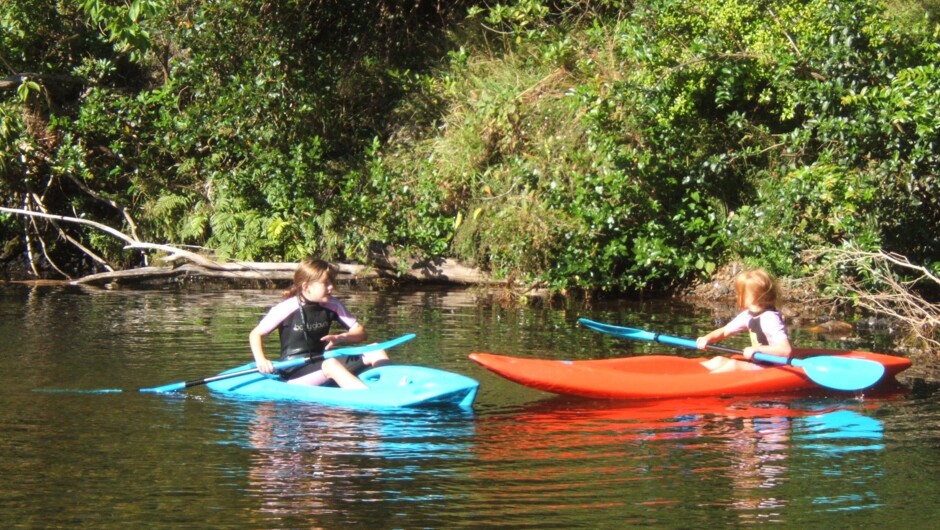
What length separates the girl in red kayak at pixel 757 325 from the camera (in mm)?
8047

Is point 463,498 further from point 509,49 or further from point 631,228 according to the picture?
point 509,49

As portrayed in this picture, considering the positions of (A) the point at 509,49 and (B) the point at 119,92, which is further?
(B) the point at 119,92

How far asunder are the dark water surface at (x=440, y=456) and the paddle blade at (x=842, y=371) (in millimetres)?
140

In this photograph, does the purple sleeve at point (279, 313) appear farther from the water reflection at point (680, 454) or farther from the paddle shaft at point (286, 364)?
the water reflection at point (680, 454)

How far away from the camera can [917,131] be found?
9.98m

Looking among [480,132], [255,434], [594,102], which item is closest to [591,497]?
[255,434]

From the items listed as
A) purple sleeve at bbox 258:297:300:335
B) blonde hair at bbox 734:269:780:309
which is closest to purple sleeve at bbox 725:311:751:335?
blonde hair at bbox 734:269:780:309

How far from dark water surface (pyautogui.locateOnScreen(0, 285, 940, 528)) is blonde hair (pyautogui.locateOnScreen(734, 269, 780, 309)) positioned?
2.38ft

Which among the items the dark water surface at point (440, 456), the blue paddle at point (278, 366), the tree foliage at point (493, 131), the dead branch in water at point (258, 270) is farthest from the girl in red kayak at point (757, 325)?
the dead branch in water at point (258, 270)

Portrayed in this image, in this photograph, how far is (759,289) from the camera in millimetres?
8047

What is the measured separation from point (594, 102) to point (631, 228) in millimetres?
1504

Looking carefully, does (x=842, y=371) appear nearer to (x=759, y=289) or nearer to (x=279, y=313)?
(x=759, y=289)

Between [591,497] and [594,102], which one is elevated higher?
[594,102]

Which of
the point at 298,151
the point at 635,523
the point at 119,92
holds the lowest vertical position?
the point at 635,523
